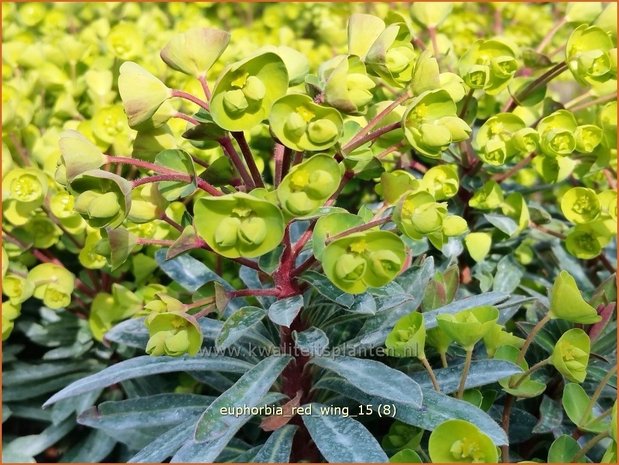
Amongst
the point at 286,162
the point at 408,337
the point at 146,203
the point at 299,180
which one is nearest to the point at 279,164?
the point at 286,162

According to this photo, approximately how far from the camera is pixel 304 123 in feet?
3.36

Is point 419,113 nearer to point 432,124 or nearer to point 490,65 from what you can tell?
point 432,124

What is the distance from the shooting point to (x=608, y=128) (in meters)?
1.56

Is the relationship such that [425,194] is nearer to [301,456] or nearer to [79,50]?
[301,456]

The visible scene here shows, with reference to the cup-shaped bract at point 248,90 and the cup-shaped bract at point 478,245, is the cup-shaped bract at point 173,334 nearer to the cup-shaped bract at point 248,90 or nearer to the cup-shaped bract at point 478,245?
the cup-shaped bract at point 248,90

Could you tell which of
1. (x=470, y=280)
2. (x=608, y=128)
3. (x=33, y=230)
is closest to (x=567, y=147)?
(x=608, y=128)

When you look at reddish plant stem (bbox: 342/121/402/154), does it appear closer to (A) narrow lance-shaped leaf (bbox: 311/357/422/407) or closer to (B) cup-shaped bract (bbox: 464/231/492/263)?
(A) narrow lance-shaped leaf (bbox: 311/357/422/407)

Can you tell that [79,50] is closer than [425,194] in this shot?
No

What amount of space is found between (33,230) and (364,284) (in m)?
1.02

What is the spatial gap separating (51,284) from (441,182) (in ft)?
3.06

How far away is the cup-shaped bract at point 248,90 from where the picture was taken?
3.37 feet

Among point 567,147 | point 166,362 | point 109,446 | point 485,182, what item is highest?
point 567,147

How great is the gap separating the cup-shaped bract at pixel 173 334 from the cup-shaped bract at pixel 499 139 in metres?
0.75

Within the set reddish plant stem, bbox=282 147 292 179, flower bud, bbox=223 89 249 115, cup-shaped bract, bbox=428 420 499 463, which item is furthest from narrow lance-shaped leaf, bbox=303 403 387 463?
flower bud, bbox=223 89 249 115
